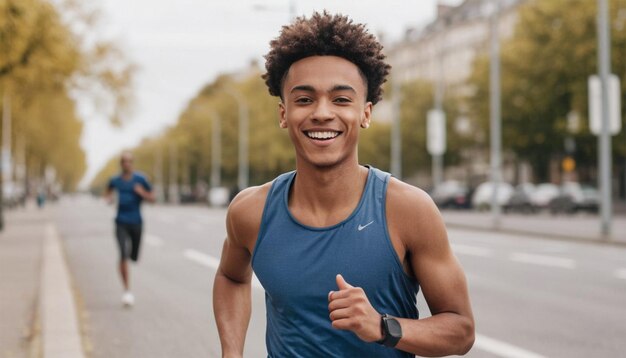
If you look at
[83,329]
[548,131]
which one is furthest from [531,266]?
[548,131]

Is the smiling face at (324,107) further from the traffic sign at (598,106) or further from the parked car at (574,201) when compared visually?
the parked car at (574,201)

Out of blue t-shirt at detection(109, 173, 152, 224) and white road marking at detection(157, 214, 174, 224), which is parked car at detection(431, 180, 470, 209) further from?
blue t-shirt at detection(109, 173, 152, 224)

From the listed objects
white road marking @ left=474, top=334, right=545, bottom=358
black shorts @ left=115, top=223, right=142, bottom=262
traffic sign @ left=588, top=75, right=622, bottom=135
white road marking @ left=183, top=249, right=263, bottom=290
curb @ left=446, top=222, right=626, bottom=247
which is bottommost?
curb @ left=446, top=222, right=626, bottom=247

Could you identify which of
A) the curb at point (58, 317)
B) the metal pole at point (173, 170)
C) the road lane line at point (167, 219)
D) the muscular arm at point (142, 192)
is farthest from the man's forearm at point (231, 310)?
the metal pole at point (173, 170)

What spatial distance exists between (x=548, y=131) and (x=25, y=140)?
4062 cm

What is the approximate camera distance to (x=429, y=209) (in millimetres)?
2656

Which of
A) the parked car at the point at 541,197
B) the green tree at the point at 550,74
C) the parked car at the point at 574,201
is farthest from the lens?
the parked car at the point at 541,197

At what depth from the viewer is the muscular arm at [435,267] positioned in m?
2.61

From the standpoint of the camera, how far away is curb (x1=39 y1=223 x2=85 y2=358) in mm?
8070

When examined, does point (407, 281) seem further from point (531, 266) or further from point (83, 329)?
point (531, 266)

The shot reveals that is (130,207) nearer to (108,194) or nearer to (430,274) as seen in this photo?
(108,194)

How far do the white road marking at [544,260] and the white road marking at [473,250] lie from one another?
23.8 inches

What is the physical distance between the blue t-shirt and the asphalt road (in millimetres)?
957

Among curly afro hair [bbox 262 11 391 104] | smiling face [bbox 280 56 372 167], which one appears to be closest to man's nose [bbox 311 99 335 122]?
smiling face [bbox 280 56 372 167]
